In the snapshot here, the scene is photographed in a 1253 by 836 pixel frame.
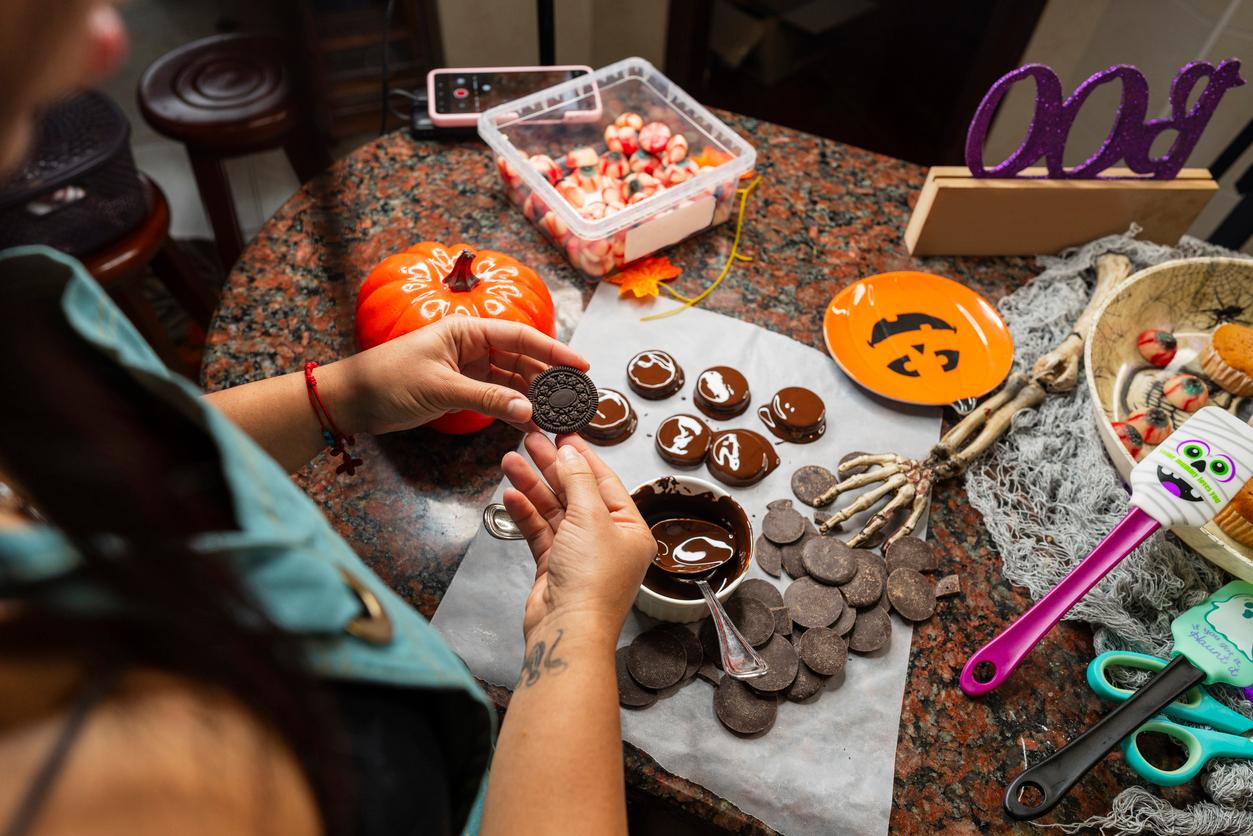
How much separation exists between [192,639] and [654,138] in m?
1.19

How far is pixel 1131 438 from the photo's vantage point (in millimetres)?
1082

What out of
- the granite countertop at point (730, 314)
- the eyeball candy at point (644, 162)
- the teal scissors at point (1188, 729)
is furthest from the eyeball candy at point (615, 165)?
the teal scissors at point (1188, 729)

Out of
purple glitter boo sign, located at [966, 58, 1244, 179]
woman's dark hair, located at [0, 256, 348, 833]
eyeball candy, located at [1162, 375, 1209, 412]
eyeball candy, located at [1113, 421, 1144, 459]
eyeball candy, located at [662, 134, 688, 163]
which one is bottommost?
eyeball candy, located at [1113, 421, 1144, 459]

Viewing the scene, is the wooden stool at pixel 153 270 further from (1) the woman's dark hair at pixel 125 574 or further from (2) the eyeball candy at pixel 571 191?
(1) the woman's dark hair at pixel 125 574

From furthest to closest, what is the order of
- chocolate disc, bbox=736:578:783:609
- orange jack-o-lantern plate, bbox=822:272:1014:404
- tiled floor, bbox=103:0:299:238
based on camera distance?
tiled floor, bbox=103:0:299:238 < orange jack-o-lantern plate, bbox=822:272:1014:404 < chocolate disc, bbox=736:578:783:609

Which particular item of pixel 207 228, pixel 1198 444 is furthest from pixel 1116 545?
pixel 207 228

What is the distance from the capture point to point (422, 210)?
1419 mm

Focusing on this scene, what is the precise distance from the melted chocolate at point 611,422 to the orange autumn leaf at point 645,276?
23cm

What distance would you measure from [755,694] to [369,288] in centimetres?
80

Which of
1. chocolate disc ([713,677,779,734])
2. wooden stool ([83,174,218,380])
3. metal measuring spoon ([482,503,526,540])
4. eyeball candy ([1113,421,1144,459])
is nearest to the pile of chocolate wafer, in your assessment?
chocolate disc ([713,677,779,734])

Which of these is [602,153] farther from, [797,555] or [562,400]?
[797,555]

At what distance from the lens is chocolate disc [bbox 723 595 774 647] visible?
3.13ft

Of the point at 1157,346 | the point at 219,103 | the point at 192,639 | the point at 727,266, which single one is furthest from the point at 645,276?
the point at 219,103

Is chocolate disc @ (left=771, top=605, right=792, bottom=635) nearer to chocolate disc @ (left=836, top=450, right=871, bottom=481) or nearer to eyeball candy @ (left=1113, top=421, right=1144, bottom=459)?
chocolate disc @ (left=836, top=450, right=871, bottom=481)
